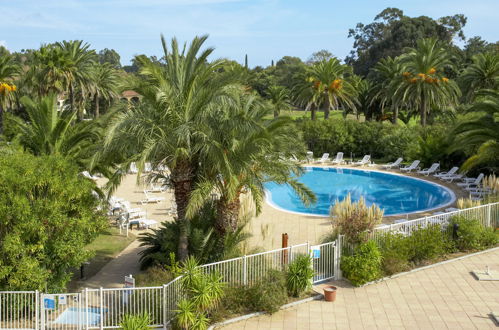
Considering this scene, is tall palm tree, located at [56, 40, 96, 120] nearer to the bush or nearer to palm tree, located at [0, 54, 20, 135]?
palm tree, located at [0, 54, 20, 135]

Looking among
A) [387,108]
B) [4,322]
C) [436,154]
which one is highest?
[387,108]

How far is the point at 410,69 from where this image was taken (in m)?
35.2

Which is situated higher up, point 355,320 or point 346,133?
point 346,133

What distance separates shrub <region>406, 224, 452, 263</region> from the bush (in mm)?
1547

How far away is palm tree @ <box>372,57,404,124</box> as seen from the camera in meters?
36.3

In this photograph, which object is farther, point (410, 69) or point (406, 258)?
point (410, 69)

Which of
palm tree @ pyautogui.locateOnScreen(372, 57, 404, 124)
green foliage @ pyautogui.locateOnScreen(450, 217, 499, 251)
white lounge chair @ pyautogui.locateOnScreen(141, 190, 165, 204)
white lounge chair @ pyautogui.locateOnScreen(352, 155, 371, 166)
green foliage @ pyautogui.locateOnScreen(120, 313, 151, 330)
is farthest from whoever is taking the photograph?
palm tree @ pyautogui.locateOnScreen(372, 57, 404, 124)

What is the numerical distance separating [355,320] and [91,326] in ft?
18.2

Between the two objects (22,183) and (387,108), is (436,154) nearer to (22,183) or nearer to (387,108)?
(387,108)

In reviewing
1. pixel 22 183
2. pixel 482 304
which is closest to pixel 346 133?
pixel 482 304

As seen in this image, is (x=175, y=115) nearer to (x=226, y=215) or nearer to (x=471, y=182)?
(x=226, y=215)

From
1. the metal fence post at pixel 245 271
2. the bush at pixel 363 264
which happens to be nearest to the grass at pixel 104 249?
the metal fence post at pixel 245 271

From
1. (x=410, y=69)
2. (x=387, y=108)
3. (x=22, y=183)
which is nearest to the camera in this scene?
(x=22, y=183)

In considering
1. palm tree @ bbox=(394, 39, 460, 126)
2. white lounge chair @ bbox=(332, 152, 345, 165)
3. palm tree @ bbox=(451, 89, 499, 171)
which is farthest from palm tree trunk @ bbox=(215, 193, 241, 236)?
palm tree @ bbox=(394, 39, 460, 126)
